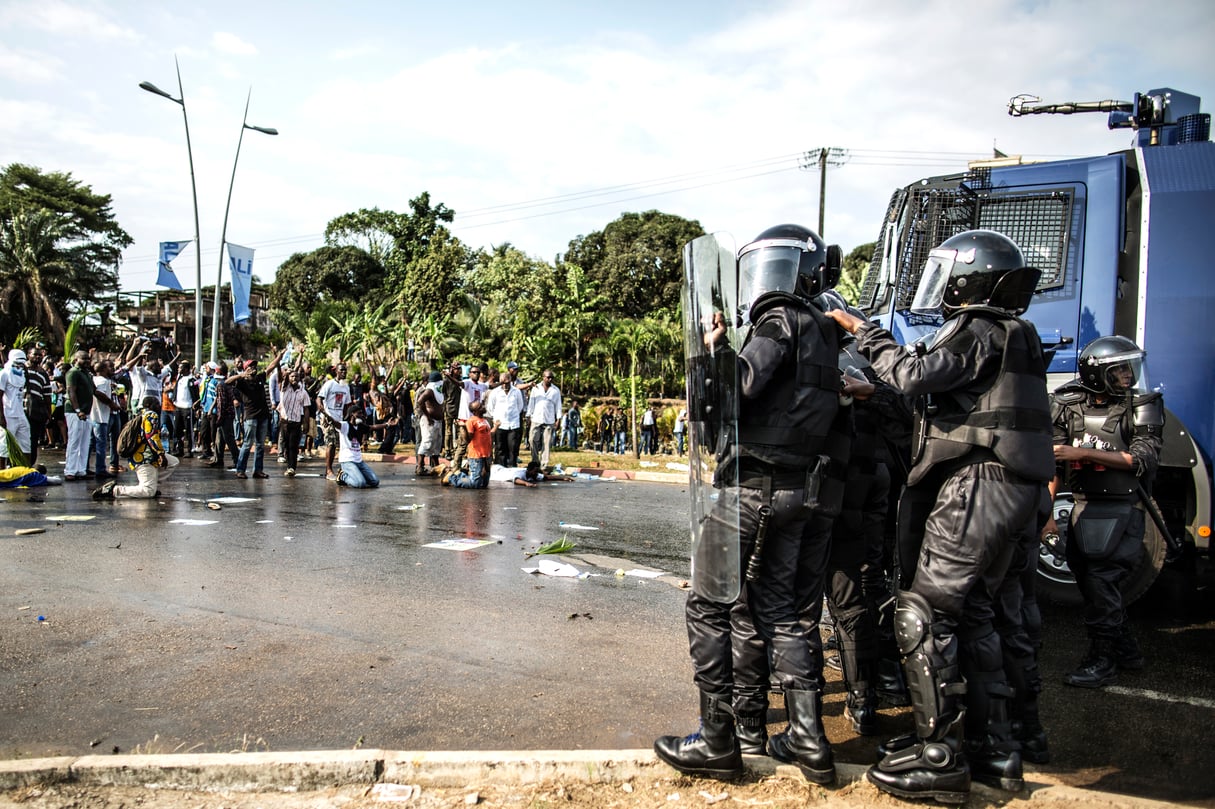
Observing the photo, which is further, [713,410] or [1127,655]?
[1127,655]

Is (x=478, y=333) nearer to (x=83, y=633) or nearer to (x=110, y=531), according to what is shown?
(x=110, y=531)

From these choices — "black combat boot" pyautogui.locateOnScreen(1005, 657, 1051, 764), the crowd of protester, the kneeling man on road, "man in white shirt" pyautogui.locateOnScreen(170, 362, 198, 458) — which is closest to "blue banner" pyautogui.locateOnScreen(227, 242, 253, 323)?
the crowd of protester

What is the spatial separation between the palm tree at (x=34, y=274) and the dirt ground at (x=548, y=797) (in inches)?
1573

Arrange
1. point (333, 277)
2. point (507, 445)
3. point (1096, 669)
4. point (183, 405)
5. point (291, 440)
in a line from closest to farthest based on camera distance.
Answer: point (1096, 669)
point (291, 440)
point (507, 445)
point (183, 405)
point (333, 277)

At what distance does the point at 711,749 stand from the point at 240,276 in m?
21.6

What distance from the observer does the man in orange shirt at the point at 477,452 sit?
12.9 metres

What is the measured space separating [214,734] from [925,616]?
2.81m

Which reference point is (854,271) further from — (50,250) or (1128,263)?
(50,250)

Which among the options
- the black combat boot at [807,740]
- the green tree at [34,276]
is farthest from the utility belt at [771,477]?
the green tree at [34,276]

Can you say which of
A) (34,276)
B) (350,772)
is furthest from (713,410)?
(34,276)

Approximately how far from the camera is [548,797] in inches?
120

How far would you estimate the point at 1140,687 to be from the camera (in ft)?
14.9

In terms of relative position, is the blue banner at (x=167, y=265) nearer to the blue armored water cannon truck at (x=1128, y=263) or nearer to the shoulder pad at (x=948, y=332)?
the blue armored water cannon truck at (x=1128, y=263)

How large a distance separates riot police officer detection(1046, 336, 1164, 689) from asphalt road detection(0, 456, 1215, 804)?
0.20 m
